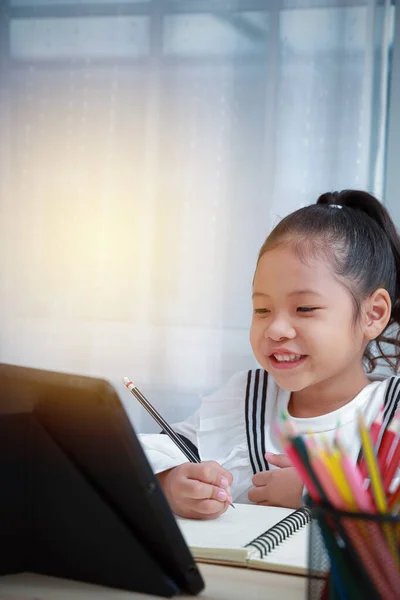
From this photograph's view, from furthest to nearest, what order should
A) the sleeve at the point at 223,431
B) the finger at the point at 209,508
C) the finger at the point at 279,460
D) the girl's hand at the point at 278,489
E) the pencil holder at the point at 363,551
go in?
the sleeve at the point at 223,431
the finger at the point at 279,460
the girl's hand at the point at 278,489
the finger at the point at 209,508
the pencil holder at the point at 363,551

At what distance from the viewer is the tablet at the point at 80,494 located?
1.76 ft

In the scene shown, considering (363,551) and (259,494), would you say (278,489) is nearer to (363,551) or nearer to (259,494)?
(259,494)

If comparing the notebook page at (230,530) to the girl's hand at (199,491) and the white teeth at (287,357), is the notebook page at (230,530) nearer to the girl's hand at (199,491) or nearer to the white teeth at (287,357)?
the girl's hand at (199,491)

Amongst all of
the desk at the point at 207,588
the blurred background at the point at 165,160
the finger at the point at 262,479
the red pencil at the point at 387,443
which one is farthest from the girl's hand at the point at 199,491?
the blurred background at the point at 165,160

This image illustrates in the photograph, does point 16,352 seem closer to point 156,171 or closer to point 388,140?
point 156,171

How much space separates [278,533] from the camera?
76 centimetres

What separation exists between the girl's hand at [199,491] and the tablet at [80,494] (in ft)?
0.93

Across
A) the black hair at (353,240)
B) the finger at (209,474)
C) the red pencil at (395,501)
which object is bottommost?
the finger at (209,474)

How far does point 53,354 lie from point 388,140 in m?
1.43

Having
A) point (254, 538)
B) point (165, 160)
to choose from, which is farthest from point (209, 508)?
point (165, 160)

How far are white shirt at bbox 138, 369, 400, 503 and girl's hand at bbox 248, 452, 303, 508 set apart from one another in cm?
14

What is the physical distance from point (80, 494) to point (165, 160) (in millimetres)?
2519

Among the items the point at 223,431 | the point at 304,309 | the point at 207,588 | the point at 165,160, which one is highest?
the point at 165,160

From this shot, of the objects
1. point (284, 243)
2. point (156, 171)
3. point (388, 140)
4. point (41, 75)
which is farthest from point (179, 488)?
point (41, 75)
